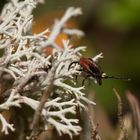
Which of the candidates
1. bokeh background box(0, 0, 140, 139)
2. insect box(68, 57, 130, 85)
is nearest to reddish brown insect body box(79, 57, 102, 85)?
insect box(68, 57, 130, 85)

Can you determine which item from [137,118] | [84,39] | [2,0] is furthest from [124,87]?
[137,118]

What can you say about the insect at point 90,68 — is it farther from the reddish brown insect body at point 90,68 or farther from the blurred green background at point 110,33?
the blurred green background at point 110,33

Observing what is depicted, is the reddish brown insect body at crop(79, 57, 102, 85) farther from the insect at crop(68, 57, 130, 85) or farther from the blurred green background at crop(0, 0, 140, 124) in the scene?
the blurred green background at crop(0, 0, 140, 124)

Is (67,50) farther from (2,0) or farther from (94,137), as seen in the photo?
(2,0)

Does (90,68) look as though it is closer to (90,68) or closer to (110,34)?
(90,68)

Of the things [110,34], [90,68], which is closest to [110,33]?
[110,34]

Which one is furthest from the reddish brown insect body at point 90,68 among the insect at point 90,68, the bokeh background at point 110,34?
the bokeh background at point 110,34

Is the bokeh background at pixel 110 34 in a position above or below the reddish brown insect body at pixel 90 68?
above

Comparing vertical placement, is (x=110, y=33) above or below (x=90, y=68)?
above
